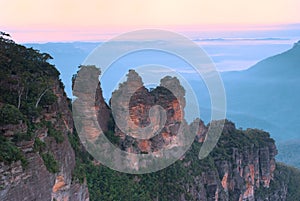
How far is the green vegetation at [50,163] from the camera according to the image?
17938mm

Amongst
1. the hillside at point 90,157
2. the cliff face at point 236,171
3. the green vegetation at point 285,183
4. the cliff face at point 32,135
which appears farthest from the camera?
the green vegetation at point 285,183

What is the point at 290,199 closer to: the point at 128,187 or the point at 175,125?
the point at 175,125

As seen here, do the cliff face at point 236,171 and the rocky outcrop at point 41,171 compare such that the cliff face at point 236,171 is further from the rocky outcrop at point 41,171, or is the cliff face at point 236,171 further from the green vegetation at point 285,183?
the rocky outcrop at point 41,171

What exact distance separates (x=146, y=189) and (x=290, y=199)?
1341 inches

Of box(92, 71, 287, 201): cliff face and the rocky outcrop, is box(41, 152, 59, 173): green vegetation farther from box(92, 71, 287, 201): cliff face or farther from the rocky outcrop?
box(92, 71, 287, 201): cliff face

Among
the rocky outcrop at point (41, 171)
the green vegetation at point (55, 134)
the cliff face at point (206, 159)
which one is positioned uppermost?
the cliff face at point (206, 159)

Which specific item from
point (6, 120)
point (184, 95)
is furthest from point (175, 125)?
point (6, 120)

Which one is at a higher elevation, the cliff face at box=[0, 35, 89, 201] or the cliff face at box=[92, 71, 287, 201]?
the cliff face at box=[92, 71, 287, 201]

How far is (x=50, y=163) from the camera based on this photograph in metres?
18.2

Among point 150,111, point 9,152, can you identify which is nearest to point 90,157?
point 150,111

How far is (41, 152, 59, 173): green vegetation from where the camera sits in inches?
706

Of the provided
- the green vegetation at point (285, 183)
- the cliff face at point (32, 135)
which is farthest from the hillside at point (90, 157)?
the green vegetation at point (285, 183)

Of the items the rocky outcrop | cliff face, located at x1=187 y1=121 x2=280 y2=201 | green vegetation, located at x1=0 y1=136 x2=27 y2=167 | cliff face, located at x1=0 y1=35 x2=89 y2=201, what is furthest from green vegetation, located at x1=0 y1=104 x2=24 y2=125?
cliff face, located at x1=187 y1=121 x2=280 y2=201

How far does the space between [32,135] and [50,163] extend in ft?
5.40
